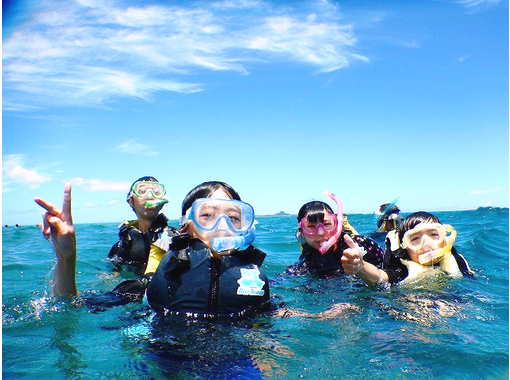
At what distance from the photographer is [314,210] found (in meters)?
5.47

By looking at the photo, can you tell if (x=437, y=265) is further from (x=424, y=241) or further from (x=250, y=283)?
(x=250, y=283)

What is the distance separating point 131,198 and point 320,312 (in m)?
3.48

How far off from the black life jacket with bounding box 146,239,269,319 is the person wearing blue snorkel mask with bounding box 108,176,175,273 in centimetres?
263

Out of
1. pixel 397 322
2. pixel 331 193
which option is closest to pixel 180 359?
pixel 397 322

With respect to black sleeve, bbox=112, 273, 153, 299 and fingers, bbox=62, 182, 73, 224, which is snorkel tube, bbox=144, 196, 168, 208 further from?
fingers, bbox=62, 182, 73, 224

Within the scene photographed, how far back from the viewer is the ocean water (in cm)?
276

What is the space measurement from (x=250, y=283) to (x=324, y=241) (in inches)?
87.3

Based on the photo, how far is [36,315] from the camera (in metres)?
4.03

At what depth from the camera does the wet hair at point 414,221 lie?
5059 mm

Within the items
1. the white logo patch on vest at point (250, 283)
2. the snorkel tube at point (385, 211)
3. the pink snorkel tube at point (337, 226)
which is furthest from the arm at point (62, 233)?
the snorkel tube at point (385, 211)

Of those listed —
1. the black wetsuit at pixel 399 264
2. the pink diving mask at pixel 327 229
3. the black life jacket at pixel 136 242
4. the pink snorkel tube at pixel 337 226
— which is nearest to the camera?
the black wetsuit at pixel 399 264

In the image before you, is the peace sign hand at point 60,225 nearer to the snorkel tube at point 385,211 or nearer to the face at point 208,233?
the face at point 208,233

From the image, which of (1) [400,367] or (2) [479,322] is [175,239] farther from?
(2) [479,322]

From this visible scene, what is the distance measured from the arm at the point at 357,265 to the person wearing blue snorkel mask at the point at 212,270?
31.8 inches
